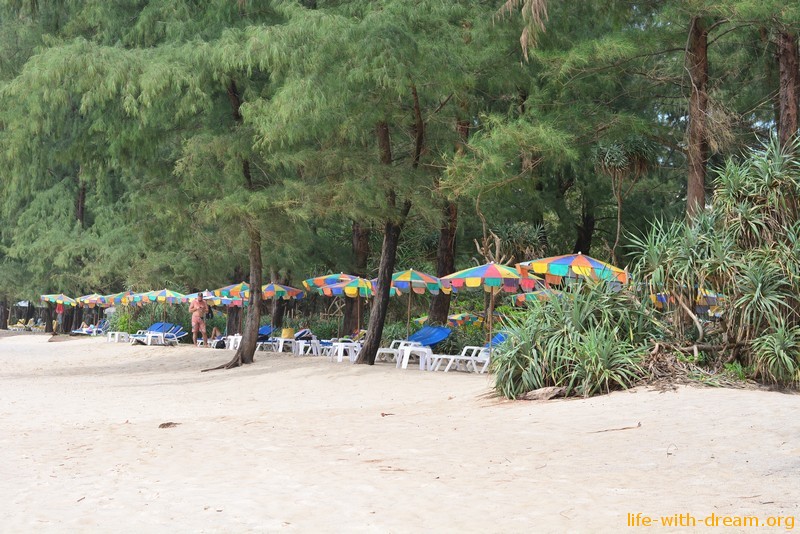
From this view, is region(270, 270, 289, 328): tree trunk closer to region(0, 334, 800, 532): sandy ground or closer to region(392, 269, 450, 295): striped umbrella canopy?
region(392, 269, 450, 295): striped umbrella canopy

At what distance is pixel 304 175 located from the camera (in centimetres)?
1691

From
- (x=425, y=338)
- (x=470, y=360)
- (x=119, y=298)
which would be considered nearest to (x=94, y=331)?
(x=119, y=298)

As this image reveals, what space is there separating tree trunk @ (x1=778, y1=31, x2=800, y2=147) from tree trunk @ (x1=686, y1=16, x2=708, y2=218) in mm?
1257

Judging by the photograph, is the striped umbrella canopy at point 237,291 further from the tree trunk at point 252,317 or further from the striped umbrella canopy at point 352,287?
the tree trunk at point 252,317

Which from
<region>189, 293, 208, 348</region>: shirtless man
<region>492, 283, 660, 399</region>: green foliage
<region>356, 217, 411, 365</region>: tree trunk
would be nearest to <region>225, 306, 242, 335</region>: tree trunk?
<region>189, 293, 208, 348</region>: shirtless man

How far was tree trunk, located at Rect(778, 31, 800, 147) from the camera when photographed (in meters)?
14.8

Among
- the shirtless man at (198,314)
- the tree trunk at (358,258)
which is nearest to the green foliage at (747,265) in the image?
the tree trunk at (358,258)

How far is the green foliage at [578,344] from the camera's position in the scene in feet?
Answer: 34.7

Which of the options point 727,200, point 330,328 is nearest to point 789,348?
point 727,200

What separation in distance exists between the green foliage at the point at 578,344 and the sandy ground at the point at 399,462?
46 centimetres

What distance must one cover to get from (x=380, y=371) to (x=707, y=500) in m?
10.9

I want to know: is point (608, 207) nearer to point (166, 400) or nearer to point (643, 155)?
point (643, 155)

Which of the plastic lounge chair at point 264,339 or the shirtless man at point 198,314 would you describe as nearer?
the plastic lounge chair at point 264,339

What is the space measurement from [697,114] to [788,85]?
5.37 ft
